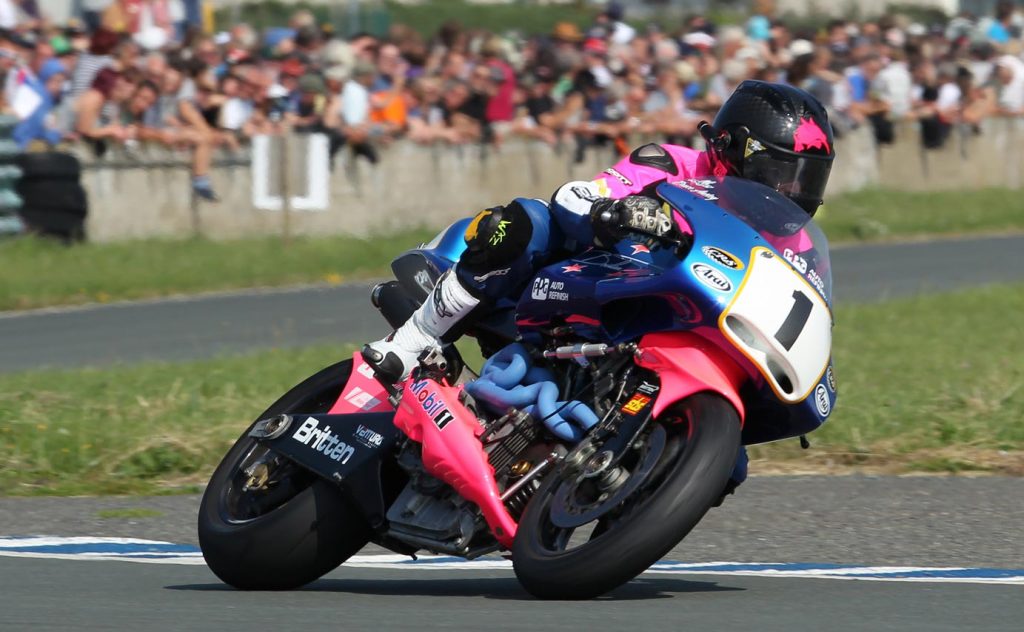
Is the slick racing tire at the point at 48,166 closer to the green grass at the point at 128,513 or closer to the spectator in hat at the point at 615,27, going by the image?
the spectator in hat at the point at 615,27

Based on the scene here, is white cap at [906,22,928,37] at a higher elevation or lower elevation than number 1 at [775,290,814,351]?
lower

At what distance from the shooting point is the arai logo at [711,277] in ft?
15.4

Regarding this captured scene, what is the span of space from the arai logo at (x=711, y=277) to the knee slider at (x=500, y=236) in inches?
23.2

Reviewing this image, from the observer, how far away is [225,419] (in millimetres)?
8289

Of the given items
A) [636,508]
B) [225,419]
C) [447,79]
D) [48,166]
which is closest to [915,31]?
[447,79]

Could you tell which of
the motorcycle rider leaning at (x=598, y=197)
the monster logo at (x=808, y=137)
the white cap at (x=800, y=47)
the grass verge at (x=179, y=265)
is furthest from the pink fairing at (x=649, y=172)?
the white cap at (x=800, y=47)

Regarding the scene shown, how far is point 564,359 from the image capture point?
5008 mm

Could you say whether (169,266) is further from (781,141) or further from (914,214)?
(781,141)

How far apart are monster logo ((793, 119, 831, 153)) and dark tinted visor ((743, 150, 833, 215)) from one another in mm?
26

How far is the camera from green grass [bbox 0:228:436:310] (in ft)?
47.7

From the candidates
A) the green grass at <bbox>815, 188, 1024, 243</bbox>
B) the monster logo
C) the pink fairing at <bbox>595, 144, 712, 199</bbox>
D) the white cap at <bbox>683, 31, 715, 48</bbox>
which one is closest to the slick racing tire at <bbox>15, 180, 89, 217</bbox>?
the white cap at <bbox>683, 31, 715, 48</bbox>

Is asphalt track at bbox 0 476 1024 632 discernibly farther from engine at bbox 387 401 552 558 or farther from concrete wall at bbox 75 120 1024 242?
concrete wall at bbox 75 120 1024 242

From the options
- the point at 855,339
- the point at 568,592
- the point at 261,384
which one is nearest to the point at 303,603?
the point at 568,592

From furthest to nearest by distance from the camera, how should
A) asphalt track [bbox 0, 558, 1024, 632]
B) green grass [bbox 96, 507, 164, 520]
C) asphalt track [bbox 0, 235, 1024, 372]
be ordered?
asphalt track [bbox 0, 235, 1024, 372], green grass [bbox 96, 507, 164, 520], asphalt track [bbox 0, 558, 1024, 632]
